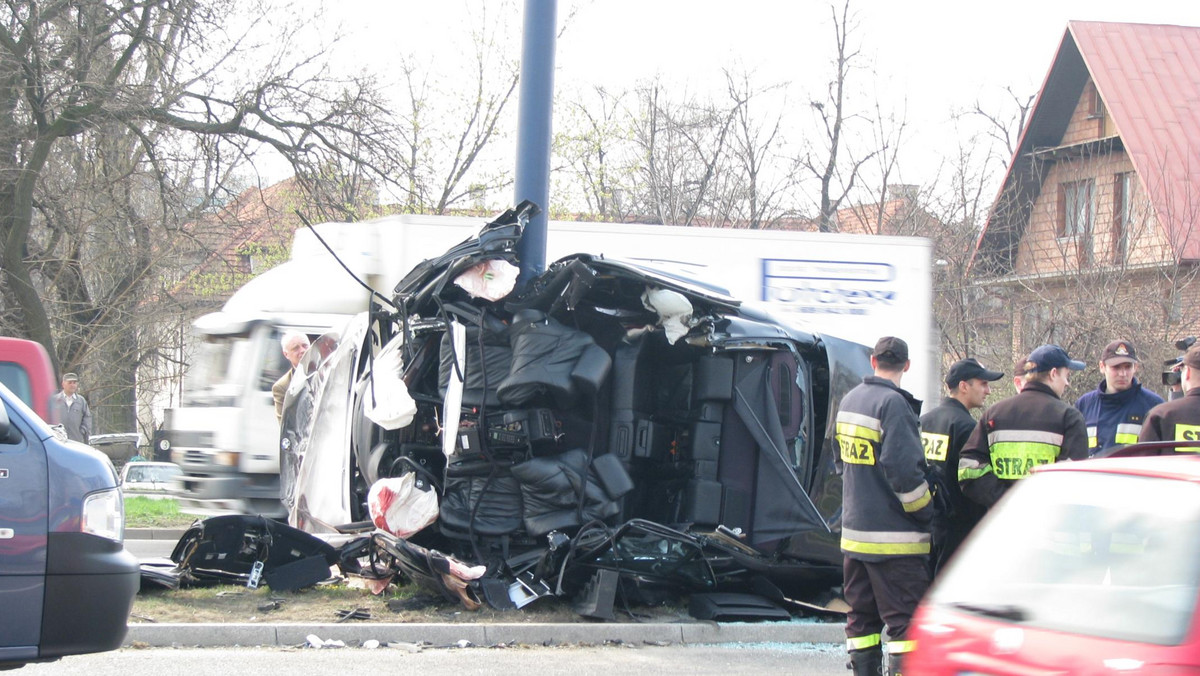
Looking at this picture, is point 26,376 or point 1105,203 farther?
point 1105,203

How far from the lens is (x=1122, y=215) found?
1903 centimetres

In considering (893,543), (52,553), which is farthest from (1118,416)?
(52,553)

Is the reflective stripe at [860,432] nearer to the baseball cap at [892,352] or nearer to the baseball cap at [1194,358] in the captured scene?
the baseball cap at [892,352]

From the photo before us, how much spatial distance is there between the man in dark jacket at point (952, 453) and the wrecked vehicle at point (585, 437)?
1739mm

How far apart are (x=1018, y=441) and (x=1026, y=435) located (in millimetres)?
50

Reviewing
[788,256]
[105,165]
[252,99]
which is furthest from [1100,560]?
[105,165]

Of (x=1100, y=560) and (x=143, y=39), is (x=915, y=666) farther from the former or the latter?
(x=143, y=39)

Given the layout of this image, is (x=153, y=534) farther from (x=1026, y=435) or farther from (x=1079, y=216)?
(x=1079, y=216)

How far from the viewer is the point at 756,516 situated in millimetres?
8156

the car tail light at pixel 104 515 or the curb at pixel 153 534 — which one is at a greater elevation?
the car tail light at pixel 104 515

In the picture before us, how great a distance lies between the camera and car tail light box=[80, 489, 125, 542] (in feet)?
16.3

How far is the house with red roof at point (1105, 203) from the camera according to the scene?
1720 cm

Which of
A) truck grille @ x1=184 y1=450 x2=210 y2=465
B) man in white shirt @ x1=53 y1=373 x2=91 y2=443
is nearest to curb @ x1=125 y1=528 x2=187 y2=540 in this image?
truck grille @ x1=184 y1=450 x2=210 y2=465

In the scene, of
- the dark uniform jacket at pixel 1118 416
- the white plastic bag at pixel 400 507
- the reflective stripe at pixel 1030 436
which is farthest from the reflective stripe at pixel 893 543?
the white plastic bag at pixel 400 507
